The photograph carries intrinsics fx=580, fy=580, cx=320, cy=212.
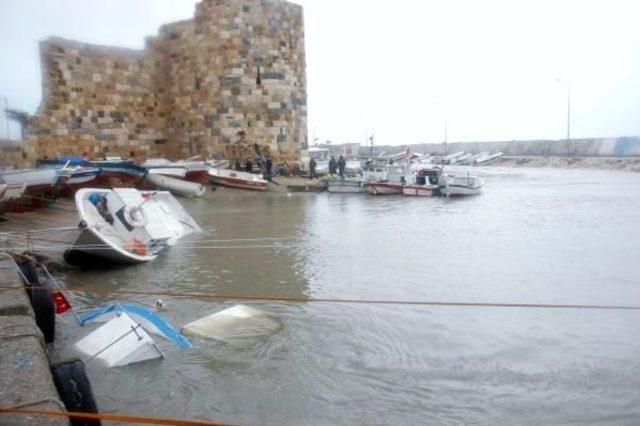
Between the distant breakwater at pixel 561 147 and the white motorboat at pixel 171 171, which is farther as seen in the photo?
the distant breakwater at pixel 561 147

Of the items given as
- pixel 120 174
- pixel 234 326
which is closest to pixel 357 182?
pixel 120 174

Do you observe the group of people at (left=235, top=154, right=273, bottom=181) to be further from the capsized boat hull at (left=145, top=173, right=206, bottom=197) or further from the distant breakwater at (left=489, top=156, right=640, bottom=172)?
the distant breakwater at (left=489, top=156, right=640, bottom=172)

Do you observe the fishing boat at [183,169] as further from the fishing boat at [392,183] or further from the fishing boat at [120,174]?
the fishing boat at [392,183]

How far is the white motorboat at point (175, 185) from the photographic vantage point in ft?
55.4

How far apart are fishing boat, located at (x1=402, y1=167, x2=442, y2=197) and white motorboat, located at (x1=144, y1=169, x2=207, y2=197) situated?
786cm

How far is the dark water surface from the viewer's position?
Result: 403 centimetres

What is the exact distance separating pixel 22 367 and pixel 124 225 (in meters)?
5.94

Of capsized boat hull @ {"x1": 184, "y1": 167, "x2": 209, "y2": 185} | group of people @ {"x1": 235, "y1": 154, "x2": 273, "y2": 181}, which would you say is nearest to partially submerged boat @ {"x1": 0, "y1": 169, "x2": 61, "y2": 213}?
capsized boat hull @ {"x1": 184, "y1": 167, "x2": 209, "y2": 185}

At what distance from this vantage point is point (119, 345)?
4.68 m

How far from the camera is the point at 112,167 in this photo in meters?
16.0

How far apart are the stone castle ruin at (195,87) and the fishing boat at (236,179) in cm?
241

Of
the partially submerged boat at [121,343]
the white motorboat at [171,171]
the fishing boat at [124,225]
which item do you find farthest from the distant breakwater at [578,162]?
the partially submerged boat at [121,343]

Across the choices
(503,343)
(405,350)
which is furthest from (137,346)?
(503,343)

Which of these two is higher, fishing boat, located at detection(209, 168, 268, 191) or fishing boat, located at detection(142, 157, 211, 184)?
fishing boat, located at detection(142, 157, 211, 184)
